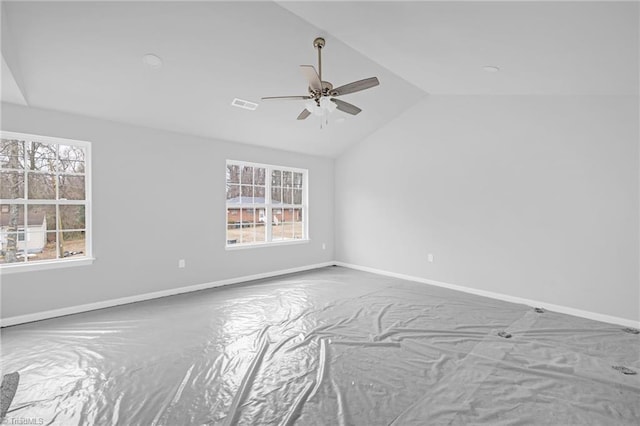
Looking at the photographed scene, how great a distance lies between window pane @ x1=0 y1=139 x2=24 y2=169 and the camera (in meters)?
3.43

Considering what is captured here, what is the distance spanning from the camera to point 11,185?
136 inches

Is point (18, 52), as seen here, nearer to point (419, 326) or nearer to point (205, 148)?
point (205, 148)

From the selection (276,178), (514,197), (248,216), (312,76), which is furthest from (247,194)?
(514,197)

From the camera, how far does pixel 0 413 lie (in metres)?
1.94

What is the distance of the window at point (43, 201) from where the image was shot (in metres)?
3.45

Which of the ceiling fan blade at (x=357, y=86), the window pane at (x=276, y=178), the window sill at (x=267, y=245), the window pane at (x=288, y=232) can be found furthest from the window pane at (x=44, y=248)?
the ceiling fan blade at (x=357, y=86)

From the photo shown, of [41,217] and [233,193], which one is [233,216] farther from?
[41,217]

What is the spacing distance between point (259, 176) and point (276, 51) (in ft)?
8.80

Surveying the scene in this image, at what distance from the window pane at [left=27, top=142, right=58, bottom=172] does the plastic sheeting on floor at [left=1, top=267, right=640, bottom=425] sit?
1743 mm

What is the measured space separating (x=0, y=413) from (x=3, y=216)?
238 centimetres

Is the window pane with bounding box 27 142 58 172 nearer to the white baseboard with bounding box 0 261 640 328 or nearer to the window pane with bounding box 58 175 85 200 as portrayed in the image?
the window pane with bounding box 58 175 85 200

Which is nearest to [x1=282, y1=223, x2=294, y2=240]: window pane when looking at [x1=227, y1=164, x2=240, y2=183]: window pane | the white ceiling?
[x1=227, y1=164, x2=240, y2=183]: window pane

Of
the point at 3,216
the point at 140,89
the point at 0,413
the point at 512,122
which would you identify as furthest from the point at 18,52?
the point at 512,122

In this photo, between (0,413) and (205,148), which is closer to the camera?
(0,413)
